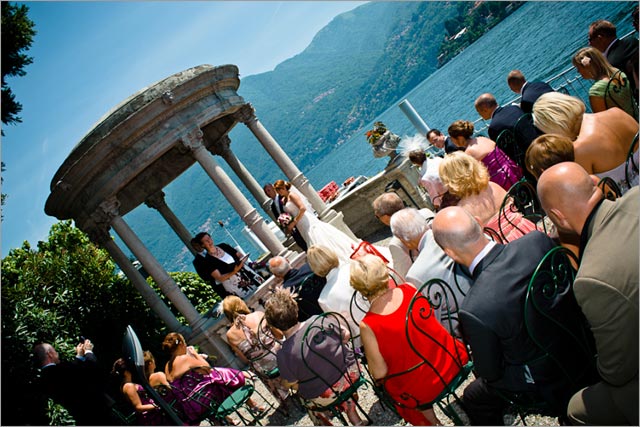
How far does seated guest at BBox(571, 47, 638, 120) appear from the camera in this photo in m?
5.13

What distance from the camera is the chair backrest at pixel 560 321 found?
2.57 m

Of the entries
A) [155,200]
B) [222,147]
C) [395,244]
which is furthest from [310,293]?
[155,200]

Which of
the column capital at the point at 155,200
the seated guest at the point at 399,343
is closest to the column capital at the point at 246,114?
the column capital at the point at 155,200

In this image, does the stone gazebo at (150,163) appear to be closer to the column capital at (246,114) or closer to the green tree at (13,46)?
the column capital at (246,114)

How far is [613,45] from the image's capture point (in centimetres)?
601

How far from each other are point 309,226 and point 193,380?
374 cm

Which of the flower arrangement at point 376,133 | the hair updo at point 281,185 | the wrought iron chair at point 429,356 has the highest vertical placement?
the hair updo at point 281,185

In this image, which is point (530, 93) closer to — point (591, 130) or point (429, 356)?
point (591, 130)

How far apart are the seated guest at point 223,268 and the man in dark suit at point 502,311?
6957 millimetres

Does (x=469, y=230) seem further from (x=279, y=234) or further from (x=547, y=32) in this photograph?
(x=547, y=32)

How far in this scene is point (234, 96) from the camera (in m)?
11.4

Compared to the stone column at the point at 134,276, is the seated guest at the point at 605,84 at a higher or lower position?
lower

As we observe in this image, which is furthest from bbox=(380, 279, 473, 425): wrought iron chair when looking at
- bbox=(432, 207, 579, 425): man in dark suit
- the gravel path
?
the gravel path

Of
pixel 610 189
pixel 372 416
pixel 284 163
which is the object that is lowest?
pixel 372 416
